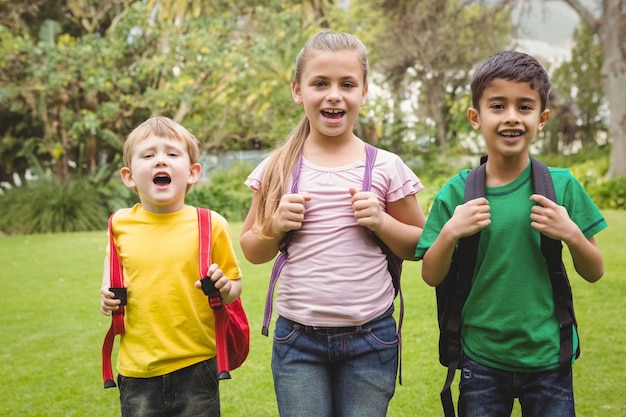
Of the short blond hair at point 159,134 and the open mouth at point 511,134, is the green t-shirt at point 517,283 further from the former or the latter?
the short blond hair at point 159,134

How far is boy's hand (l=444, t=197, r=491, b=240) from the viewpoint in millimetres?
1938

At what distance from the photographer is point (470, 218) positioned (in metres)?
1.94

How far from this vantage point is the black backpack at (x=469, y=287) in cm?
199

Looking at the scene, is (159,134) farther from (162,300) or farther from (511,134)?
(511,134)

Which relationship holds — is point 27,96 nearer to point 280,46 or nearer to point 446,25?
point 280,46

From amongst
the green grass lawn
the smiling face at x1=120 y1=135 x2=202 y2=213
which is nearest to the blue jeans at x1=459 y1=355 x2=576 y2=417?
the smiling face at x1=120 y1=135 x2=202 y2=213

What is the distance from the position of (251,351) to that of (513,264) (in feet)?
10.5

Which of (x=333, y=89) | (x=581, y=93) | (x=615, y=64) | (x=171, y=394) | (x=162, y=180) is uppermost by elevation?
(x=581, y=93)

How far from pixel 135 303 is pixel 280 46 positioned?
529 inches

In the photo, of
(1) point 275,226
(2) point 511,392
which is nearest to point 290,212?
(1) point 275,226

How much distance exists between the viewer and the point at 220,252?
7.69 feet

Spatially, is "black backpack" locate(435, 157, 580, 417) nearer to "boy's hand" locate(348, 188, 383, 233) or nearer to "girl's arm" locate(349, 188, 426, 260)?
"girl's arm" locate(349, 188, 426, 260)

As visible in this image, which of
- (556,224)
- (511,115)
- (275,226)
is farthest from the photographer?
(275,226)

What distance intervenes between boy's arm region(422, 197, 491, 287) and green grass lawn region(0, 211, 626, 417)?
1945 millimetres
